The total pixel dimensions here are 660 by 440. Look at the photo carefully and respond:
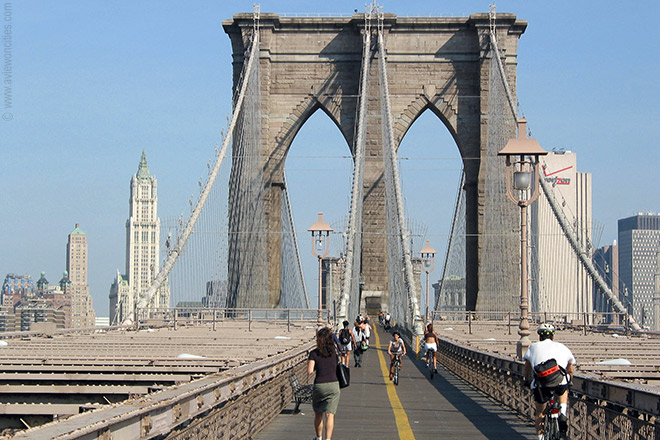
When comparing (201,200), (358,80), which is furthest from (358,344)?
(358,80)

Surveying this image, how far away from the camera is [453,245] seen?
2832 inches

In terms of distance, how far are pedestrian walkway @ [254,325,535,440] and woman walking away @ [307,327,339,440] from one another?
4.12 feet

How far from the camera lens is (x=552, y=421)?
11.2 metres

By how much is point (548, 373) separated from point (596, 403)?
778 millimetres

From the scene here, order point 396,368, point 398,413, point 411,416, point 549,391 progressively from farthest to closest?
point 396,368
point 398,413
point 411,416
point 549,391

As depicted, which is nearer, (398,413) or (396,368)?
(398,413)

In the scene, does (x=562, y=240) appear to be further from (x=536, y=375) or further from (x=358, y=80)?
(x=536, y=375)

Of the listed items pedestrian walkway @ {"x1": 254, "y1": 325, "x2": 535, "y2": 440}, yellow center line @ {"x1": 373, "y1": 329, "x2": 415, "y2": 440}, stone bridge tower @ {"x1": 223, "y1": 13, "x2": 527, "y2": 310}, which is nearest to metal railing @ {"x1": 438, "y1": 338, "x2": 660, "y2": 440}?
pedestrian walkway @ {"x1": 254, "y1": 325, "x2": 535, "y2": 440}

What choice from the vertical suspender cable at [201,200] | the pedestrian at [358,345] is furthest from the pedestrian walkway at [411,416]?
the vertical suspender cable at [201,200]

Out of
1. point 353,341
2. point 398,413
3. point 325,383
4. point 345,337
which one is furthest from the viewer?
point 353,341

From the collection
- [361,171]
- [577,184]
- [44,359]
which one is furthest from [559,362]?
[577,184]

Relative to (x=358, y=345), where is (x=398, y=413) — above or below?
below

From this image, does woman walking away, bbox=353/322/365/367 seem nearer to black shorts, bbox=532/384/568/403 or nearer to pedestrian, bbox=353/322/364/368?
pedestrian, bbox=353/322/364/368

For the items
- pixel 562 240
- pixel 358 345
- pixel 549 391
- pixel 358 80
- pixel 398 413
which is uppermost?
pixel 358 80
